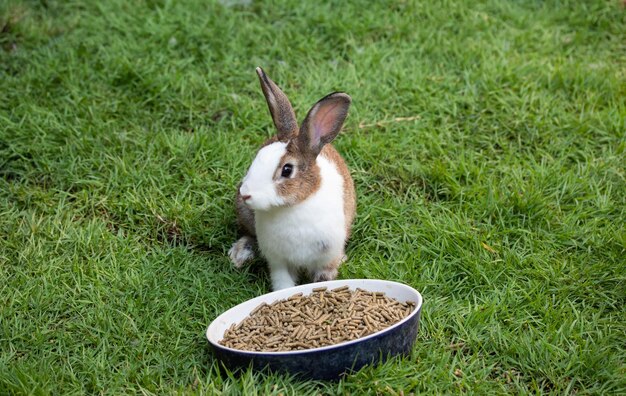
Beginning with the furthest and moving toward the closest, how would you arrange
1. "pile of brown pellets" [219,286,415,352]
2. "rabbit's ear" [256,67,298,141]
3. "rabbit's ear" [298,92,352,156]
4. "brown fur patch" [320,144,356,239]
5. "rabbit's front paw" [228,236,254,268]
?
1. "rabbit's front paw" [228,236,254,268]
2. "brown fur patch" [320,144,356,239]
3. "rabbit's ear" [256,67,298,141]
4. "rabbit's ear" [298,92,352,156]
5. "pile of brown pellets" [219,286,415,352]

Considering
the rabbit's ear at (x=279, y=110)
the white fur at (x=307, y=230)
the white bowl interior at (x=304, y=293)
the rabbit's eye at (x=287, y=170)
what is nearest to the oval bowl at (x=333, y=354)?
the white bowl interior at (x=304, y=293)

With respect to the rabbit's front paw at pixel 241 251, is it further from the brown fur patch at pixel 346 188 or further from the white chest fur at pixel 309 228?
the brown fur patch at pixel 346 188

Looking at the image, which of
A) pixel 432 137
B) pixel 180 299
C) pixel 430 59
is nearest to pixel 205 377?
pixel 180 299

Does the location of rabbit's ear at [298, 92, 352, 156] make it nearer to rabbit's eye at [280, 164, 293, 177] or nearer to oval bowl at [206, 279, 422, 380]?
rabbit's eye at [280, 164, 293, 177]

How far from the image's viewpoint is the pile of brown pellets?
131 inches

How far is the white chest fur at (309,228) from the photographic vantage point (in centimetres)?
363

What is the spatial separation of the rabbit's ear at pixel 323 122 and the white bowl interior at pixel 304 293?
574 mm

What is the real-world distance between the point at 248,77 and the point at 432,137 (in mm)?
1227

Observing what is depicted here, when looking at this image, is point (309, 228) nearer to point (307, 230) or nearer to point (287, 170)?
point (307, 230)

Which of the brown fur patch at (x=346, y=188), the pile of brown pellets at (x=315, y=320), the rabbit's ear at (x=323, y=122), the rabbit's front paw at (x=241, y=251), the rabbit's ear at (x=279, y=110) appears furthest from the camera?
the rabbit's front paw at (x=241, y=251)

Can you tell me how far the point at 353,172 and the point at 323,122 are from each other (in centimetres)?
91

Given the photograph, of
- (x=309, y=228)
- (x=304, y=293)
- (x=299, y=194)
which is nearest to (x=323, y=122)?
(x=299, y=194)

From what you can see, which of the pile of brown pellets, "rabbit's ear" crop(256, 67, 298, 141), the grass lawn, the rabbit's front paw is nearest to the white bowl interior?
the pile of brown pellets

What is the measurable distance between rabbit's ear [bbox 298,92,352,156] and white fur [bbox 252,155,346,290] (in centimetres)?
11
